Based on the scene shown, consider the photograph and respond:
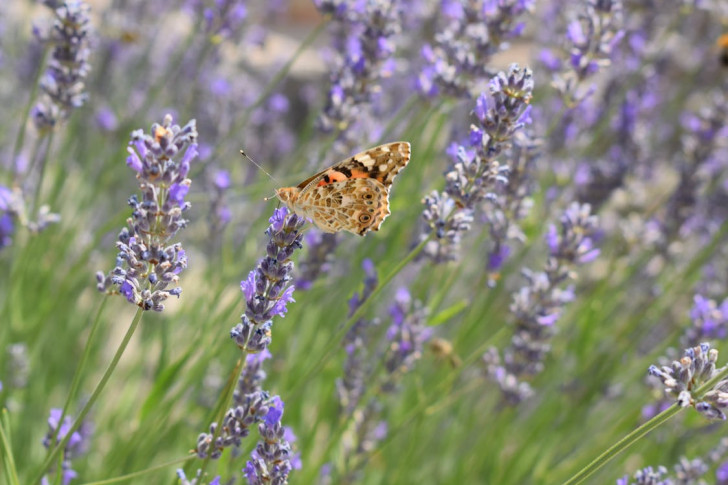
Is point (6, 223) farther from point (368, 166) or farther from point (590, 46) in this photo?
point (590, 46)

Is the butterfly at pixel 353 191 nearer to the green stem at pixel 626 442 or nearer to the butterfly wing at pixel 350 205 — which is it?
the butterfly wing at pixel 350 205

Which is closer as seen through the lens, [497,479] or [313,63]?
[497,479]

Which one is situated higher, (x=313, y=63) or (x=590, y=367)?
(x=313, y=63)

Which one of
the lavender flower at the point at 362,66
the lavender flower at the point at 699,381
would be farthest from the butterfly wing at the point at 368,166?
the lavender flower at the point at 699,381

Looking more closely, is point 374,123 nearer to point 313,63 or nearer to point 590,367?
point 590,367

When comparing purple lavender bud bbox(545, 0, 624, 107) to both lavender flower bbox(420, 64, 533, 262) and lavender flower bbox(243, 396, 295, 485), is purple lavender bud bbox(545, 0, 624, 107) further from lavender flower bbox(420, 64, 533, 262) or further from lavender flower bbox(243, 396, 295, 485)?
lavender flower bbox(243, 396, 295, 485)

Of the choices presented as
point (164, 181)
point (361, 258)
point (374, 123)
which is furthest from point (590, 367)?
point (164, 181)
